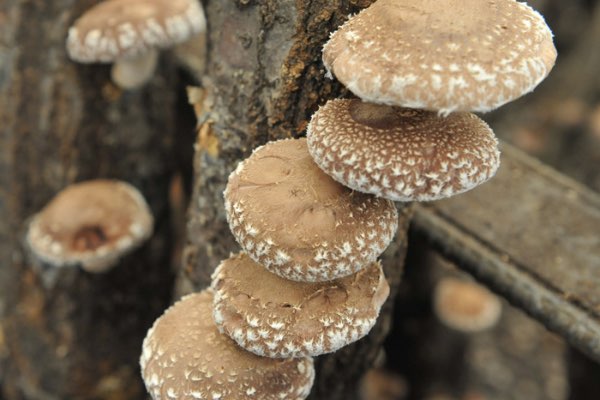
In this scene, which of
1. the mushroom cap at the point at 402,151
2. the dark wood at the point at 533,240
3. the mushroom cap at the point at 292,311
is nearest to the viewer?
the mushroom cap at the point at 402,151

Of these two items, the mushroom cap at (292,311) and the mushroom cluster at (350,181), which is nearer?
the mushroom cluster at (350,181)

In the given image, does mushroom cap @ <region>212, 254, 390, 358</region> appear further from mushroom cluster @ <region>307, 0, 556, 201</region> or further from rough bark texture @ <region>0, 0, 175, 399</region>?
rough bark texture @ <region>0, 0, 175, 399</region>

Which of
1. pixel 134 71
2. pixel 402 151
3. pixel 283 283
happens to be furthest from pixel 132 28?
pixel 402 151

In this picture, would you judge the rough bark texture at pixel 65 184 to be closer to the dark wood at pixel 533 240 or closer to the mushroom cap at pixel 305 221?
the dark wood at pixel 533 240

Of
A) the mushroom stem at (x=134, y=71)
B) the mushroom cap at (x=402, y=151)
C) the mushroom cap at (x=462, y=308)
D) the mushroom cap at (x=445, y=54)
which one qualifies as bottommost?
the mushroom cap at (x=462, y=308)

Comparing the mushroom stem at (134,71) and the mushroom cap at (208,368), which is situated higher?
the mushroom stem at (134,71)

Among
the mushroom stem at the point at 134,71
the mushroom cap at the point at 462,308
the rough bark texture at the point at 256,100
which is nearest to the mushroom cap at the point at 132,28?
the mushroom stem at the point at 134,71

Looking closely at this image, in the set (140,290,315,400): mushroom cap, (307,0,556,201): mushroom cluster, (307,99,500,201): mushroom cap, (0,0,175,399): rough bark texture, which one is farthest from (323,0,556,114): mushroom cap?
(0,0,175,399): rough bark texture
